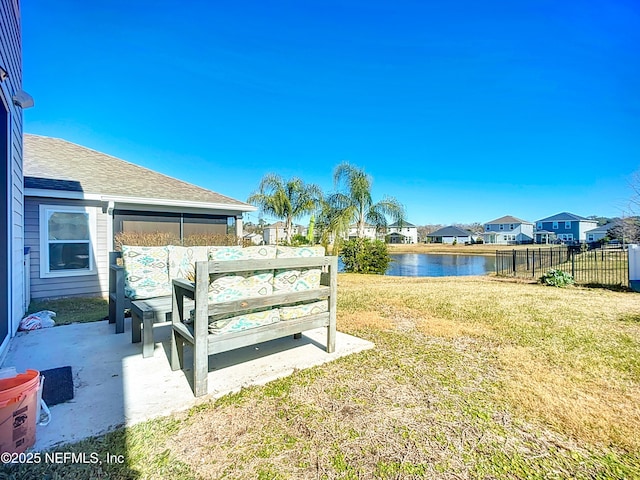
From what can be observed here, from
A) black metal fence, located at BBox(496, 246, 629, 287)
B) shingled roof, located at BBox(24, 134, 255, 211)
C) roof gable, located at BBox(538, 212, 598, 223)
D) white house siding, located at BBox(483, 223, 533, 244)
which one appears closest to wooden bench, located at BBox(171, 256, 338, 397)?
shingled roof, located at BBox(24, 134, 255, 211)

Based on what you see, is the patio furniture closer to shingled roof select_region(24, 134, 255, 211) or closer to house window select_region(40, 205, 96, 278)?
house window select_region(40, 205, 96, 278)

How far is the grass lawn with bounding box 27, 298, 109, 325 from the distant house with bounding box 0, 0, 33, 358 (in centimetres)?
78

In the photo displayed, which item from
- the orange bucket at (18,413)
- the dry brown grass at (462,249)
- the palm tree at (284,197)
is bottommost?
the dry brown grass at (462,249)

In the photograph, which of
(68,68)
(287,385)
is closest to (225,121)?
(68,68)

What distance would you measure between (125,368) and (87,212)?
19.9 feet

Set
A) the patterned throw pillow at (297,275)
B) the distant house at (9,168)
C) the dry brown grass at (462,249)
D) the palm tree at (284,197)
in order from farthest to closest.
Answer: the dry brown grass at (462,249) → the palm tree at (284,197) → the distant house at (9,168) → the patterned throw pillow at (297,275)

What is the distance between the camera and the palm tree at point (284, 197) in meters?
17.5

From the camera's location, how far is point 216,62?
35.8ft

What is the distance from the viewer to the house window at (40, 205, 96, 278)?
664 cm

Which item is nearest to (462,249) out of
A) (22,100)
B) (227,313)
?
(227,313)

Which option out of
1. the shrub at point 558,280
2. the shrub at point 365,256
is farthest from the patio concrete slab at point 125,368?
the shrub at point 365,256

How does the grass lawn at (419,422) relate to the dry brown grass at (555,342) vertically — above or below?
above

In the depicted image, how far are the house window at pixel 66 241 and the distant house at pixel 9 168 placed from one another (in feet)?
10.1

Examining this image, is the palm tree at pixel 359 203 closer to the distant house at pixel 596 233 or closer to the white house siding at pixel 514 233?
the distant house at pixel 596 233
